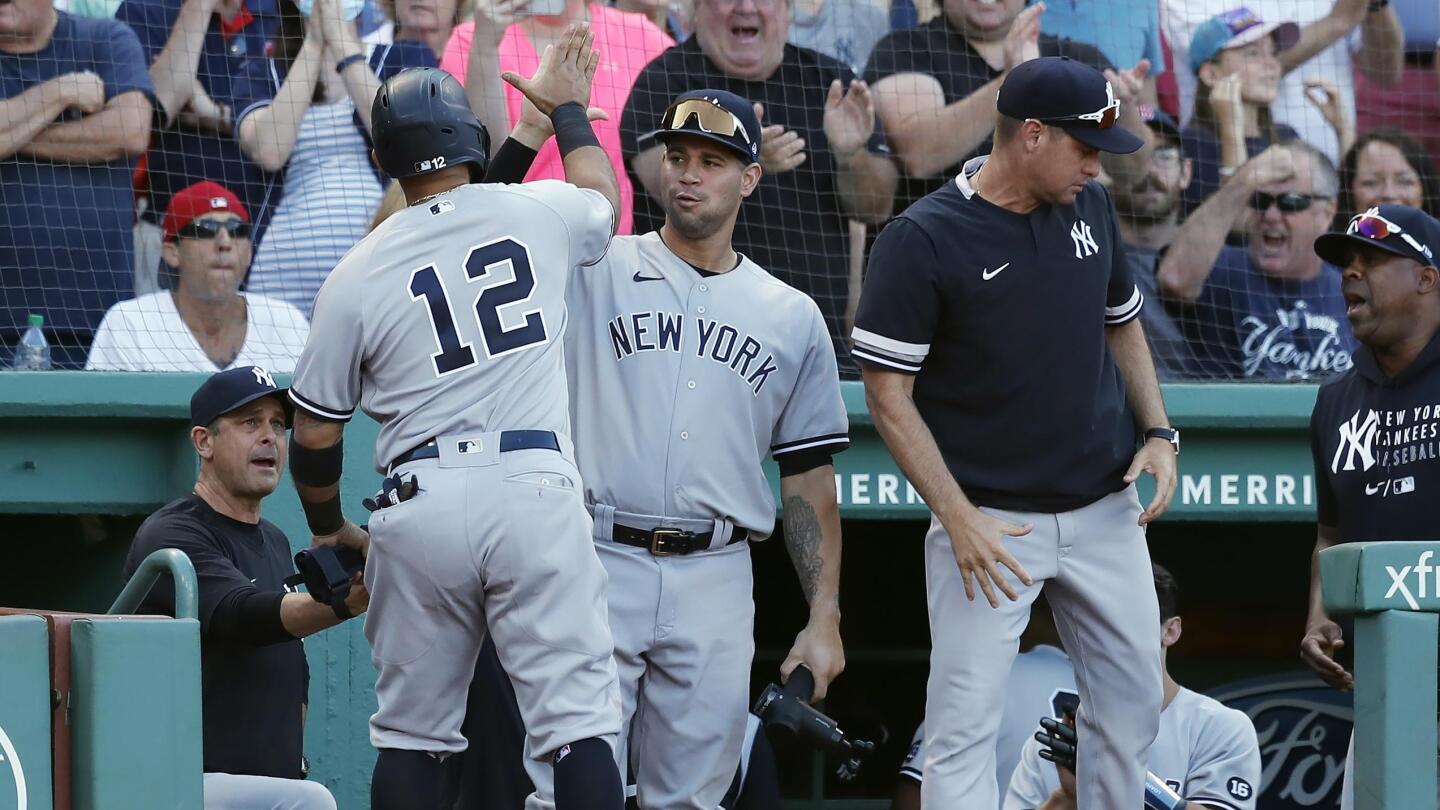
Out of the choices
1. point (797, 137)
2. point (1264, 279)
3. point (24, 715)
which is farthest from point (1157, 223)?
point (24, 715)

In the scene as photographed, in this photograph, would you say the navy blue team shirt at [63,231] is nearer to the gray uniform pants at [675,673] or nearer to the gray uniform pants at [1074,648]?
the gray uniform pants at [675,673]

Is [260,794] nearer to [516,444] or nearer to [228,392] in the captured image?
[228,392]

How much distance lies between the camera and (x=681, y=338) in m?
3.91

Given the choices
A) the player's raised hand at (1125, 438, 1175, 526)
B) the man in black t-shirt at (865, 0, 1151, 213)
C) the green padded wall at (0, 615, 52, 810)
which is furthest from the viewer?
the man in black t-shirt at (865, 0, 1151, 213)

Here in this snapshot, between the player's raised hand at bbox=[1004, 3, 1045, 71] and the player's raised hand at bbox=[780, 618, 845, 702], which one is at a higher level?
the player's raised hand at bbox=[1004, 3, 1045, 71]

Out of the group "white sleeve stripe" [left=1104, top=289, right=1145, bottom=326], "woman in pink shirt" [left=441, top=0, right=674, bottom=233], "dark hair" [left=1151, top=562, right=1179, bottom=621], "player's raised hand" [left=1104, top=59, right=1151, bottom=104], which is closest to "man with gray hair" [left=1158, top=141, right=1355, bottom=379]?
"player's raised hand" [left=1104, top=59, right=1151, bottom=104]

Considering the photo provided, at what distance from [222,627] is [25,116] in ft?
6.90

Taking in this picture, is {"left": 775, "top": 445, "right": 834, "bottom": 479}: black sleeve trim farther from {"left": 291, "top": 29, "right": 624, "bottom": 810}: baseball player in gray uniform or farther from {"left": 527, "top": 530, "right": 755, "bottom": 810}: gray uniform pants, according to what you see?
{"left": 291, "top": 29, "right": 624, "bottom": 810}: baseball player in gray uniform

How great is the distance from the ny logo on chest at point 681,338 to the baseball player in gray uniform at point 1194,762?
1570 mm

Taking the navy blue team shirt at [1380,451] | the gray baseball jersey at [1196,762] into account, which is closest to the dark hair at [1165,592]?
the gray baseball jersey at [1196,762]

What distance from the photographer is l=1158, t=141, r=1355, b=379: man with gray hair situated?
241 inches

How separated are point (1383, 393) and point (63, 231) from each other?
367cm

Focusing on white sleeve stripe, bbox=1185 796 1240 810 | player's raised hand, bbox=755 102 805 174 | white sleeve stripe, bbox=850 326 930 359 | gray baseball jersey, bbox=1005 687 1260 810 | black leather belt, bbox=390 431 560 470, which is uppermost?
player's raised hand, bbox=755 102 805 174

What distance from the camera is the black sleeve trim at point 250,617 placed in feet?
12.9
